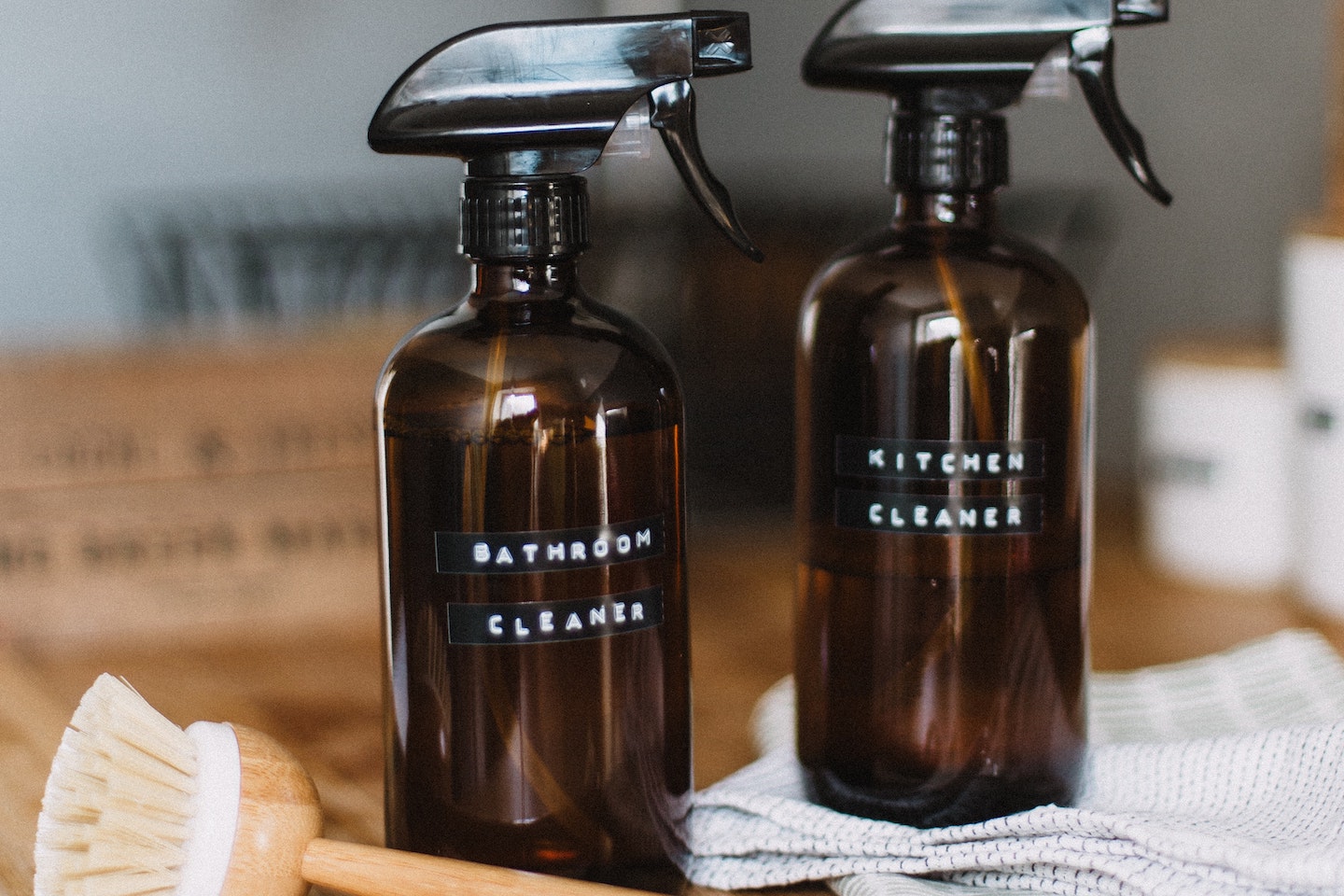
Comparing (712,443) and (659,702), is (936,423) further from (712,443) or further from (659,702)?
(712,443)

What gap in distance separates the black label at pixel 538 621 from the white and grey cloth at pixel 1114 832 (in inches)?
3.1

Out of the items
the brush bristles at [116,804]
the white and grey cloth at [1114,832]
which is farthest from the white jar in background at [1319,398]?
the brush bristles at [116,804]

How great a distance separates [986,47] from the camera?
1.25ft

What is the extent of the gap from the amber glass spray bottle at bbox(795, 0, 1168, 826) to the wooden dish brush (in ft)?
0.34

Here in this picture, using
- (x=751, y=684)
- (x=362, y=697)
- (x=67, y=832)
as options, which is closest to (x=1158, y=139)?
(x=751, y=684)

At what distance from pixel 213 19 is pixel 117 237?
14 cm

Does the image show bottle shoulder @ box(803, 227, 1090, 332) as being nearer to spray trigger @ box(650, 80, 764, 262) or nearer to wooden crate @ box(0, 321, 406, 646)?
spray trigger @ box(650, 80, 764, 262)

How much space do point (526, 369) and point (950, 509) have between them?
12 centimetres

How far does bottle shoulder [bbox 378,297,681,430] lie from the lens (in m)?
0.34

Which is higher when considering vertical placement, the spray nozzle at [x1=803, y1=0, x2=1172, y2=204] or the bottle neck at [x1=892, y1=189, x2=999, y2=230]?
the spray nozzle at [x1=803, y1=0, x2=1172, y2=204]

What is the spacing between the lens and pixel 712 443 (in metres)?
0.78

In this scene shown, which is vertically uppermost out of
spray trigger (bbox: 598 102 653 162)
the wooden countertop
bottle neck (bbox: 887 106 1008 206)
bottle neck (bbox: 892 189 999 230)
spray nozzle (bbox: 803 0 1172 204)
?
spray nozzle (bbox: 803 0 1172 204)

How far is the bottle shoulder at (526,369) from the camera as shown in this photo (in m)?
0.34

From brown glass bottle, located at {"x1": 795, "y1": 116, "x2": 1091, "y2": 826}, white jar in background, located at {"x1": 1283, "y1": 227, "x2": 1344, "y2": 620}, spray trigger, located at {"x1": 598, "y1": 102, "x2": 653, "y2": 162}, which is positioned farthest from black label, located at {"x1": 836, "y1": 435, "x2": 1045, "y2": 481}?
white jar in background, located at {"x1": 1283, "y1": 227, "x2": 1344, "y2": 620}
